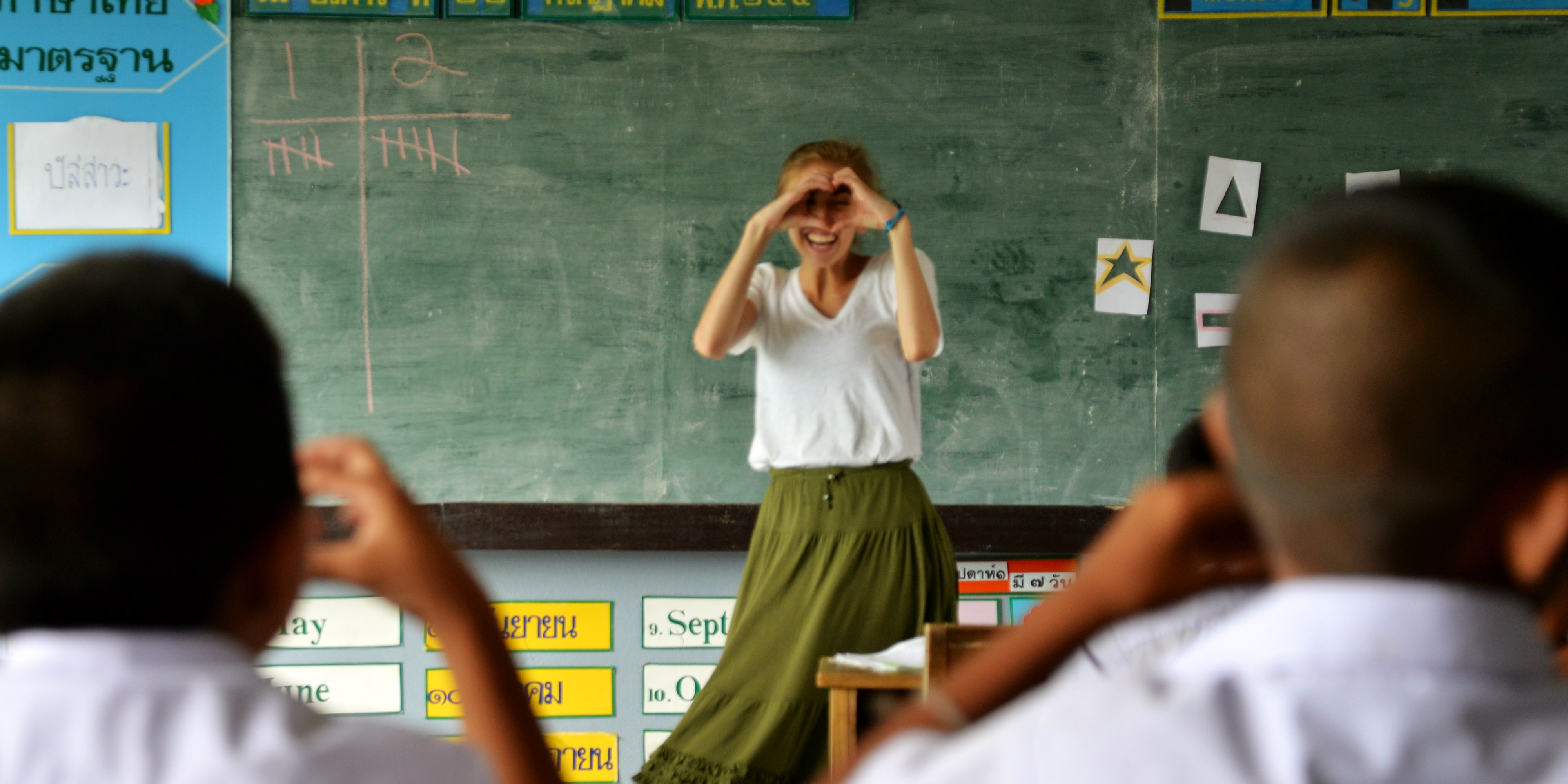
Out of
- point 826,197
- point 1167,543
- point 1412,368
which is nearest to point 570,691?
point 826,197

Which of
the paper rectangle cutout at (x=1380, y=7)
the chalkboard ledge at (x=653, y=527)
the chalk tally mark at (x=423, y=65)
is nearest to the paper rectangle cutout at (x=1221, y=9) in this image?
the paper rectangle cutout at (x=1380, y=7)

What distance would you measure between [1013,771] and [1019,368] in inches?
123

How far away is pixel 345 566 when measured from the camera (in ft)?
2.04

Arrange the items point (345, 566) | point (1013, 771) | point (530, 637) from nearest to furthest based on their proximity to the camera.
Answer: point (1013, 771), point (345, 566), point (530, 637)

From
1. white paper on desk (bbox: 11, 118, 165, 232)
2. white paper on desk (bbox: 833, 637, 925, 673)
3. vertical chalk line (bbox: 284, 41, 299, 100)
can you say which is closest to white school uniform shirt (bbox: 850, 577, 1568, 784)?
white paper on desk (bbox: 833, 637, 925, 673)

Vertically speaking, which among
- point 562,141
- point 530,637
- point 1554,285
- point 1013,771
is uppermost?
point 562,141

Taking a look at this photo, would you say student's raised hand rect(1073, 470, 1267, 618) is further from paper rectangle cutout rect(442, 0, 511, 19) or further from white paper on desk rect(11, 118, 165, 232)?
white paper on desk rect(11, 118, 165, 232)

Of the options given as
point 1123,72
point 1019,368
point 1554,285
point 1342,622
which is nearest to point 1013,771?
point 1342,622

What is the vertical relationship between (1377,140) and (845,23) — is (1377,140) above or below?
below

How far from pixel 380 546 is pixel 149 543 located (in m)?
0.11

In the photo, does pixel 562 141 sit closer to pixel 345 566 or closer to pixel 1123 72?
pixel 1123 72

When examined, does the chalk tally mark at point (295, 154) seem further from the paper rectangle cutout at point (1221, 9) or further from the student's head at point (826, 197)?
the paper rectangle cutout at point (1221, 9)

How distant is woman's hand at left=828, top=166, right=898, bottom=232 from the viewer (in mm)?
2740

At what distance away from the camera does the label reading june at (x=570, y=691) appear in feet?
11.4
